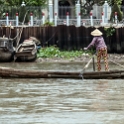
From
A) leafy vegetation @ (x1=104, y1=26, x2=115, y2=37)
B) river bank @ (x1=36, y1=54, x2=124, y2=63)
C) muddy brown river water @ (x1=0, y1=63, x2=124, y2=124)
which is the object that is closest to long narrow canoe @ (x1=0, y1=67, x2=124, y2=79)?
muddy brown river water @ (x1=0, y1=63, x2=124, y2=124)

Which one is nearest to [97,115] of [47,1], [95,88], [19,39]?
[95,88]

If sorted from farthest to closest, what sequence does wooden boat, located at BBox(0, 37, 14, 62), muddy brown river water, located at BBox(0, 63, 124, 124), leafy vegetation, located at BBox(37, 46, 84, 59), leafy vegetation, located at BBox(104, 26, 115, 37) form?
leafy vegetation, located at BBox(104, 26, 115, 37), leafy vegetation, located at BBox(37, 46, 84, 59), wooden boat, located at BBox(0, 37, 14, 62), muddy brown river water, located at BBox(0, 63, 124, 124)

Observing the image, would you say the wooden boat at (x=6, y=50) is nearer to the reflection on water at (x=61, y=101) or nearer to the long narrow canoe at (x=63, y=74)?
the reflection on water at (x=61, y=101)

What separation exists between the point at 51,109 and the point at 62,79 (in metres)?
6.24

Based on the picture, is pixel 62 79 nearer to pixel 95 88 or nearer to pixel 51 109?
pixel 95 88

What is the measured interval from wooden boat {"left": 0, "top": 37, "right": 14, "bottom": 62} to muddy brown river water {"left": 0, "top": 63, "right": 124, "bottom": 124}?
7872 mm

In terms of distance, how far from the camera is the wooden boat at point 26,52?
29.2 m

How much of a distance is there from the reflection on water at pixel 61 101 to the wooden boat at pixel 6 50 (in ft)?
26.0

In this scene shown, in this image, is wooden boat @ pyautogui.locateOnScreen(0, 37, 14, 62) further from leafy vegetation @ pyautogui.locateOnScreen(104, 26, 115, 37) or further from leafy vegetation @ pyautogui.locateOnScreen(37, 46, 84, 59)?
leafy vegetation @ pyautogui.locateOnScreen(104, 26, 115, 37)

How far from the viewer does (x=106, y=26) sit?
3269 centimetres

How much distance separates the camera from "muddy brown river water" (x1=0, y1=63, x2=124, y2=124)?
45.1ft

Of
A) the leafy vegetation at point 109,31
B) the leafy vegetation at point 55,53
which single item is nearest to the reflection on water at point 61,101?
the leafy vegetation at point 55,53

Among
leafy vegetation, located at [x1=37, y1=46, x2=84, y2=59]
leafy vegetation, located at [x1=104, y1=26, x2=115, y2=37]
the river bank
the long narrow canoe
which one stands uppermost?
leafy vegetation, located at [x1=104, y1=26, x2=115, y2=37]

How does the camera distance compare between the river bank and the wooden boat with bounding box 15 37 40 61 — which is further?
the river bank
